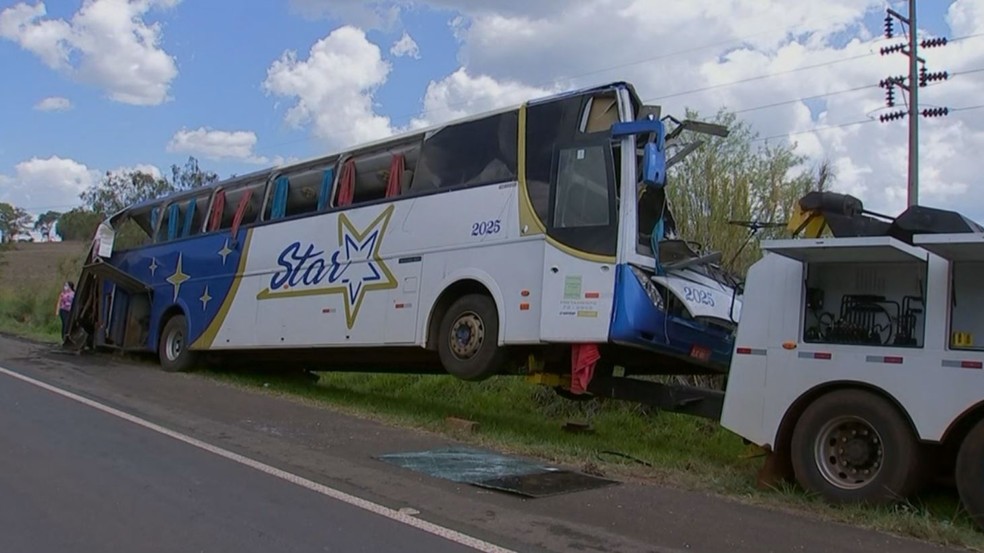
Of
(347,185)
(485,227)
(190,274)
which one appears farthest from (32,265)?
(485,227)

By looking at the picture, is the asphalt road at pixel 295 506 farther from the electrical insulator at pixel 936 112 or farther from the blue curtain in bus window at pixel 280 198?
the electrical insulator at pixel 936 112

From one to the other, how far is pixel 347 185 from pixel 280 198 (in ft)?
6.26

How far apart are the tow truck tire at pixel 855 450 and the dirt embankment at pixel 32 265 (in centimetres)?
3383

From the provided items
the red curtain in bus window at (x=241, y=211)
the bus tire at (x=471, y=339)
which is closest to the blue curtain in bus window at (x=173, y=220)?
the red curtain in bus window at (x=241, y=211)

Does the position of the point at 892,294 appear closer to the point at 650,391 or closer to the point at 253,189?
the point at 650,391

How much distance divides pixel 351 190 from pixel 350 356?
235cm

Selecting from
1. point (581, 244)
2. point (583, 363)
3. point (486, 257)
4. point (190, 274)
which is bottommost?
point (583, 363)

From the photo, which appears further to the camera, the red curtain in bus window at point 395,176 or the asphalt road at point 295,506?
the red curtain in bus window at point 395,176

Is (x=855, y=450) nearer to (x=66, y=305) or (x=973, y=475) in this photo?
(x=973, y=475)

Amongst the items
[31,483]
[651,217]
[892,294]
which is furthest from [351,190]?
[892,294]

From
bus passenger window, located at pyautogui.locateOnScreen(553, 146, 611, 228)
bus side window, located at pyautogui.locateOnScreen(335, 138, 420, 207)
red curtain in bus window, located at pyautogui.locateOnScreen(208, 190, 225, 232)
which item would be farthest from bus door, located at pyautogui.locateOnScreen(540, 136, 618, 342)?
red curtain in bus window, located at pyautogui.locateOnScreen(208, 190, 225, 232)

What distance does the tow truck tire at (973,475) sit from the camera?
6113 millimetres

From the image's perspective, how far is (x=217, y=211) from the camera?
1525 cm

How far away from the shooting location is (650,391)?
9094mm
